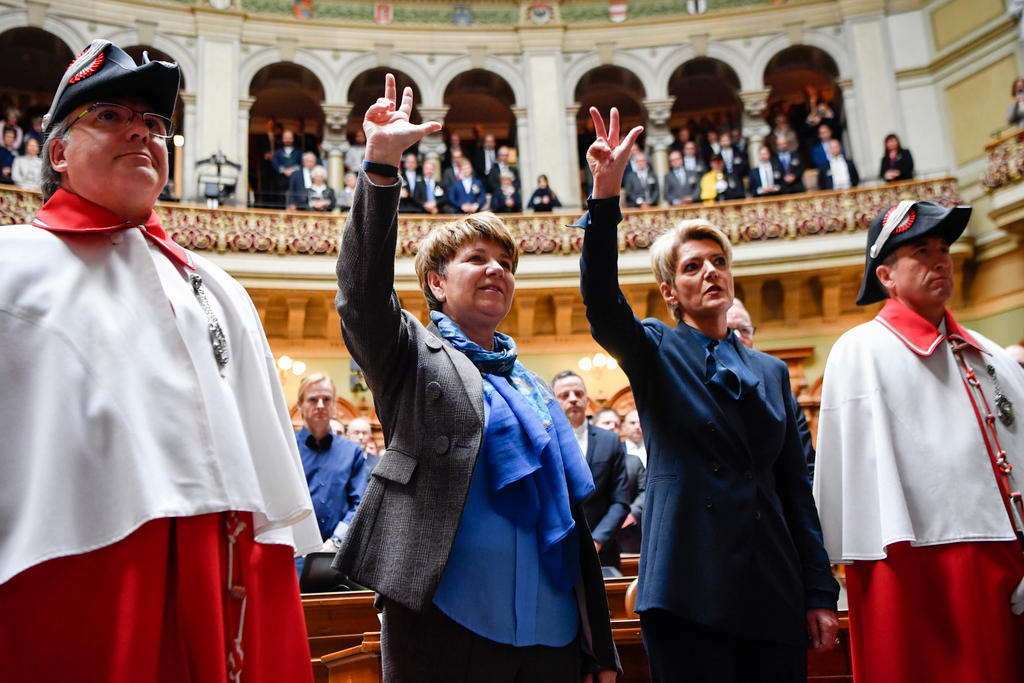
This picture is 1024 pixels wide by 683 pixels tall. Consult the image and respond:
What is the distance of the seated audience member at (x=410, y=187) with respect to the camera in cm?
1193

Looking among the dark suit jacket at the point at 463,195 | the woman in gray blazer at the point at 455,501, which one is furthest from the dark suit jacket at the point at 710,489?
the dark suit jacket at the point at 463,195

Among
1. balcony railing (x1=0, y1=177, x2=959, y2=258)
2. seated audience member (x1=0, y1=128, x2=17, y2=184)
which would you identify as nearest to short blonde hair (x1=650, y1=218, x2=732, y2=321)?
balcony railing (x1=0, y1=177, x2=959, y2=258)

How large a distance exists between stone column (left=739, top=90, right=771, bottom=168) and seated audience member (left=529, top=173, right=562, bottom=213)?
3.52m

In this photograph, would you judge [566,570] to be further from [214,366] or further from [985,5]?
[985,5]

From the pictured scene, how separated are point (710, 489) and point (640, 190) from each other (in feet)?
35.6

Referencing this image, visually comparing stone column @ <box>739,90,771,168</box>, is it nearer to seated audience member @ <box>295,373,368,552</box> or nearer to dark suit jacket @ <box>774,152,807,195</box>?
dark suit jacket @ <box>774,152,807,195</box>

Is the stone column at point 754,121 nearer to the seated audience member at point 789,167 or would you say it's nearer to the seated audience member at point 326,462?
the seated audience member at point 789,167

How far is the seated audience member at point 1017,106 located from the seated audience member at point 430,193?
24.5ft

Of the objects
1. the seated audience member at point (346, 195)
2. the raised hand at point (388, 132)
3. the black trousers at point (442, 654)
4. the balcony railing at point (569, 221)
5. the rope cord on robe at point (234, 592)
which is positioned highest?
the seated audience member at point (346, 195)

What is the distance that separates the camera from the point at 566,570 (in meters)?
1.76

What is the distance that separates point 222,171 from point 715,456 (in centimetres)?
1140

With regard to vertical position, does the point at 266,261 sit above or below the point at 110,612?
above

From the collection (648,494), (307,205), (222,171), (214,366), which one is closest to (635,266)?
(307,205)

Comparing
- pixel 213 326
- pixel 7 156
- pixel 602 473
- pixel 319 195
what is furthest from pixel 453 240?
pixel 7 156
